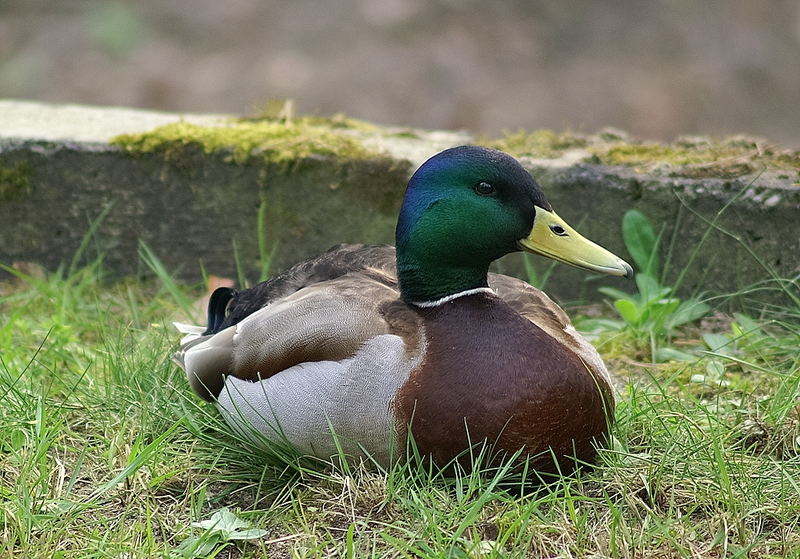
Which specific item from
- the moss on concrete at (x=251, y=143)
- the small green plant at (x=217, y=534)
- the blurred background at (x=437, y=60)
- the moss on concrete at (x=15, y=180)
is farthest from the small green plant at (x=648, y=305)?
the blurred background at (x=437, y=60)

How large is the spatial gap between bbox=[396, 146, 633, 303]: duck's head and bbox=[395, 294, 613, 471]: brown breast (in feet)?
0.62

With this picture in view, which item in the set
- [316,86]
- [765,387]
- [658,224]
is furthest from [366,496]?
[316,86]

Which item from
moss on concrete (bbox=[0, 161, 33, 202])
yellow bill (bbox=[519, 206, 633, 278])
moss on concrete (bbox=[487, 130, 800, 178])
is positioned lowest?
moss on concrete (bbox=[0, 161, 33, 202])

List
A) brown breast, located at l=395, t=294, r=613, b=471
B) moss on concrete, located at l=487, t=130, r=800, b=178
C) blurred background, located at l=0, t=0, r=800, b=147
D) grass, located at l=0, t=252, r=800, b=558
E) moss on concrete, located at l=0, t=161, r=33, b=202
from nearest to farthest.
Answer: grass, located at l=0, t=252, r=800, b=558 → brown breast, located at l=395, t=294, r=613, b=471 → moss on concrete, located at l=487, t=130, r=800, b=178 → moss on concrete, located at l=0, t=161, r=33, b=202 → blurred background, located at l=0, t=0, r=800, b=147

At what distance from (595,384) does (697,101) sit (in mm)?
6191

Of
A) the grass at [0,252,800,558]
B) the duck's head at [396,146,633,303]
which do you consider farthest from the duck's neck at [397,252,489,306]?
the grass at [0,252,800,558]

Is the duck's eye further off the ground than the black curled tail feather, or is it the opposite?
the duck's eye

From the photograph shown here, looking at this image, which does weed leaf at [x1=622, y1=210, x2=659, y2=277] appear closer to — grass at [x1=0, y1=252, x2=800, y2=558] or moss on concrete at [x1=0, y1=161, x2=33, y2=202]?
grass at [x1=0, y1=252, x2=800, y2=558]

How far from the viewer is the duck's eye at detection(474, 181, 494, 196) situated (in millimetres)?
3053

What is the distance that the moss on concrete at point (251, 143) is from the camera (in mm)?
4559

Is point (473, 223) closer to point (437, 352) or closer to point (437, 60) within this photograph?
point (437, 352)

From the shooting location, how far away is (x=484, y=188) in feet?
10.0

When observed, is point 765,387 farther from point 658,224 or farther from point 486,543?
point 486,543

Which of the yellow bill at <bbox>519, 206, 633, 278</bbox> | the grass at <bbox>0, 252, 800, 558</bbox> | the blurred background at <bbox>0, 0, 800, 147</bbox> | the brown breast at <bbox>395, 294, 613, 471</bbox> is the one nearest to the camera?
the grass at <bbox>0, 252, 800, 558</bbox>
